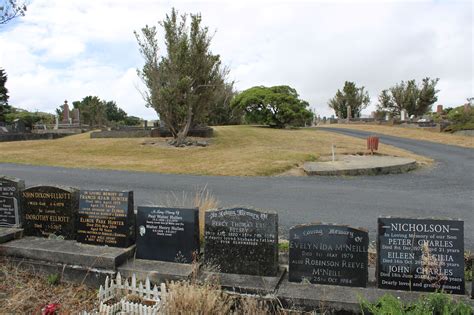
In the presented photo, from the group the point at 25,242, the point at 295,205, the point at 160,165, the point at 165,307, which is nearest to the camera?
the point at 165,307

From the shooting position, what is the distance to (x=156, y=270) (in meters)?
4.38

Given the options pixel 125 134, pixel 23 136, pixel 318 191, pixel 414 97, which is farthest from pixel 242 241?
pixel 414 97

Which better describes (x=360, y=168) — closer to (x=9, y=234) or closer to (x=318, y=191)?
(x=318, y=191)

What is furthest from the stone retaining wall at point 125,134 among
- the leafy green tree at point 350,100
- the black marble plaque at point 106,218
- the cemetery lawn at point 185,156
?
the leafy green tree at point 350,100

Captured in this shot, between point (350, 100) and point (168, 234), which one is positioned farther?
point (350, 100)

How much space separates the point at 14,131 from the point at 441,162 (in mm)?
32715

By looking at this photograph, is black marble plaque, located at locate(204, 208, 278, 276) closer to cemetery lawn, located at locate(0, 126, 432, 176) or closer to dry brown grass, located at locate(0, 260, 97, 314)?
dry brown grass, located at locate(0, 260, 97, 314)

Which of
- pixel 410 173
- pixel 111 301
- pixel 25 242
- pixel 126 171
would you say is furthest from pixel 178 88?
pixel 111 301

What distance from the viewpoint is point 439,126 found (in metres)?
35.3

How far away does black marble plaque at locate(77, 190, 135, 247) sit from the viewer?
4.91 metres

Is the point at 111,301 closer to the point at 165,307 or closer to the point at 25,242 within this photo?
the point at 165,307

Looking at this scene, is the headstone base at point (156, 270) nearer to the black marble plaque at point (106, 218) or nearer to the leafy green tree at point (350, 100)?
the black marble plaque at point (106, 218)

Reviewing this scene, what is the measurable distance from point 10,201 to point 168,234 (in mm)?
2648

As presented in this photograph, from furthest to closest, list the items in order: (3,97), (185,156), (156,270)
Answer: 1. (3,97)
2. (185,156)
3. (156,270)
